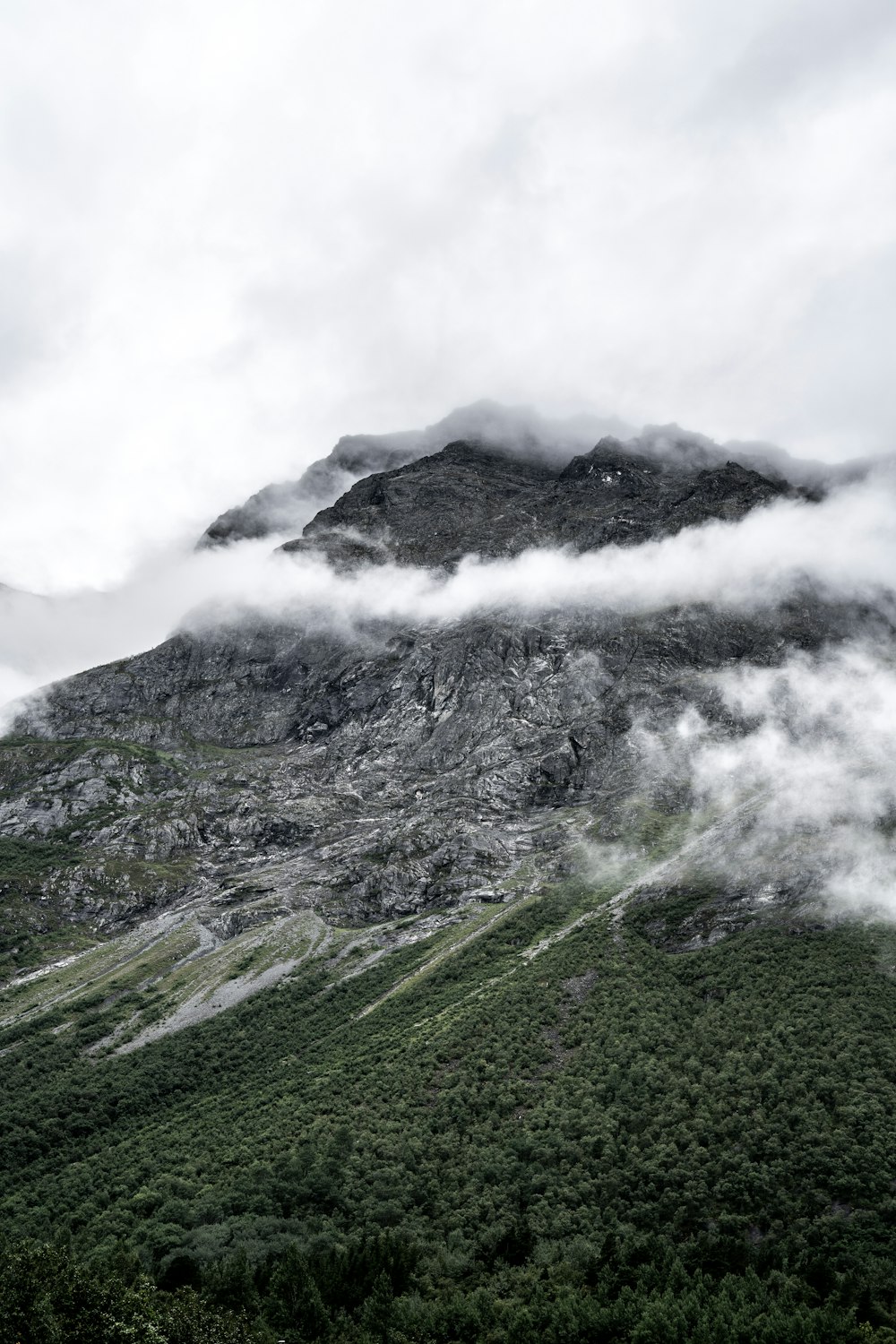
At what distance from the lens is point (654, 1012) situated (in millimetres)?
147750

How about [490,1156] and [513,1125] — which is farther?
[513,1125]

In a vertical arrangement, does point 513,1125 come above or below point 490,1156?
below

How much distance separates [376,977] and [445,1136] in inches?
2647

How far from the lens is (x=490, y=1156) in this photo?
384 ft

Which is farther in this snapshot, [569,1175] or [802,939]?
[802,939]

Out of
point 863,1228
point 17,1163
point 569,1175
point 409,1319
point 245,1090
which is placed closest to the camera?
point 409,1319

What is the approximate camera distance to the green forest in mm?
83125

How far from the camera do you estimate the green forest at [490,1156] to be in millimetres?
83125

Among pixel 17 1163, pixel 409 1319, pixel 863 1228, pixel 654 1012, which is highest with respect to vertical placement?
pixel 17 1163

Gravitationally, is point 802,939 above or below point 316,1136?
below

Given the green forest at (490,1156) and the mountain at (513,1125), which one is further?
the mountain at (513,1125)

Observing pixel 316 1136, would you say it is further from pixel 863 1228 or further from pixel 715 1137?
pixel 863 1228

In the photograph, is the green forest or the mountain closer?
the green forest

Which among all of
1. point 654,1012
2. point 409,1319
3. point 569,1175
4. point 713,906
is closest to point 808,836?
point 713,906
